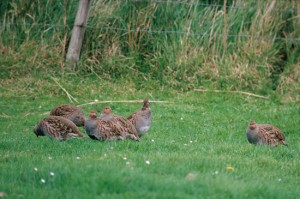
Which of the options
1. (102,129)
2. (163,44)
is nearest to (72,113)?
(102,129)

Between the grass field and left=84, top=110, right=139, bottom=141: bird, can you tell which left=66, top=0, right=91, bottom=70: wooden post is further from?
left=84, top=110, right=139, bottom=141: bird

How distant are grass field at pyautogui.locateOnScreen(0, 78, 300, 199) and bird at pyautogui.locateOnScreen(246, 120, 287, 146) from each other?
270 mm

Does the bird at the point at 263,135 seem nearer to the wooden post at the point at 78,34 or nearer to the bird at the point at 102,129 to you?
the bird at the point at 102,129

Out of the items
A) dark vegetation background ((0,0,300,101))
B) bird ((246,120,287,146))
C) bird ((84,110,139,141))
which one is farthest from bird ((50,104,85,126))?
dark vegetation background ((0,0,300,101))

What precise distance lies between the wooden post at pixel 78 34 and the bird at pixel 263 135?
259 inches

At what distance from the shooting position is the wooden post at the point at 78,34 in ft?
53.4

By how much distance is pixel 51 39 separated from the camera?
16.7 metres

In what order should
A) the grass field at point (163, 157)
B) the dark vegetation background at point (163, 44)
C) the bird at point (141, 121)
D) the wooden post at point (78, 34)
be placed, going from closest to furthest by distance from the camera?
the grass field at point (163, 157)
the bird at point (141, 121)
the dark vegetation background at point (163, 44)
the wooden post at point (78, 34)

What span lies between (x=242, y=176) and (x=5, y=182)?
2.71 m

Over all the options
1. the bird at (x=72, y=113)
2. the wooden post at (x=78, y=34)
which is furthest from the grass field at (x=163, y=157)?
the wooden post at (x=78, y=34)

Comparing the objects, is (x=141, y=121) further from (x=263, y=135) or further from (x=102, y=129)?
(x=263, y=135)

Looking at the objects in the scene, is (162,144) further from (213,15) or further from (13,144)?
(213,15)

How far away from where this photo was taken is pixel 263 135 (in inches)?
428

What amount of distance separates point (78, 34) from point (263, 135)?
267 inches
